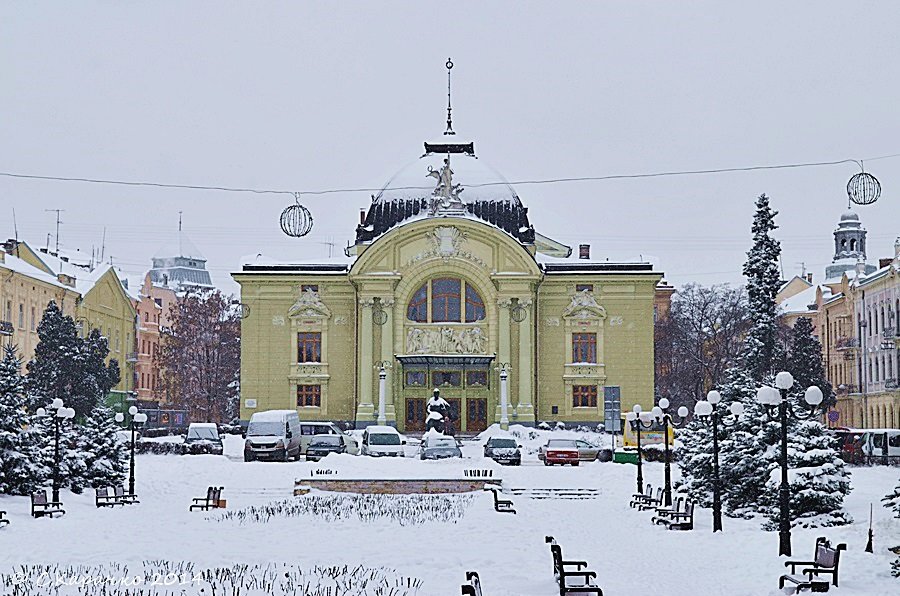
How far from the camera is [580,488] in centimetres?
4188

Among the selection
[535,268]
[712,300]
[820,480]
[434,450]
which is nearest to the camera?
[820,480]

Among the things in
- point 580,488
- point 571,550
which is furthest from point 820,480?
point 580,488

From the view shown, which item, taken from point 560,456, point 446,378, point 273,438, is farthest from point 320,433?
point 560,456

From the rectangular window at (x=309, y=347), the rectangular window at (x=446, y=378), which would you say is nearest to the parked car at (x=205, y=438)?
the rectangular window at (x=309, y=347)

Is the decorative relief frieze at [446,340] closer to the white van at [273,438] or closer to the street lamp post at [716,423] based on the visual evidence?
the white van at [273,438]

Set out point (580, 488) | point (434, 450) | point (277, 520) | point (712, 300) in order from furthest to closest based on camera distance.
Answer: point (712, 300) < point (434, 450) < point (580, 488) < point (277, 520)

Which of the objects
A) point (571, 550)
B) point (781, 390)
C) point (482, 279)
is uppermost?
point (482, 279)

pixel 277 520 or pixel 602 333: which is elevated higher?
pixel 602 333

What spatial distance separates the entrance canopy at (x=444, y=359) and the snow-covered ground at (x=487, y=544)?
28789mm

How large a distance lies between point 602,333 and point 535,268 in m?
5.28

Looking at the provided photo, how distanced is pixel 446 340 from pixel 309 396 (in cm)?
783

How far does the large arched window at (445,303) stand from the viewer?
69500mm

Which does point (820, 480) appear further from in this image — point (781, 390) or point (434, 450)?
point (434, 450)

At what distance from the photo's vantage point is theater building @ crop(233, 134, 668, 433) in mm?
68688
